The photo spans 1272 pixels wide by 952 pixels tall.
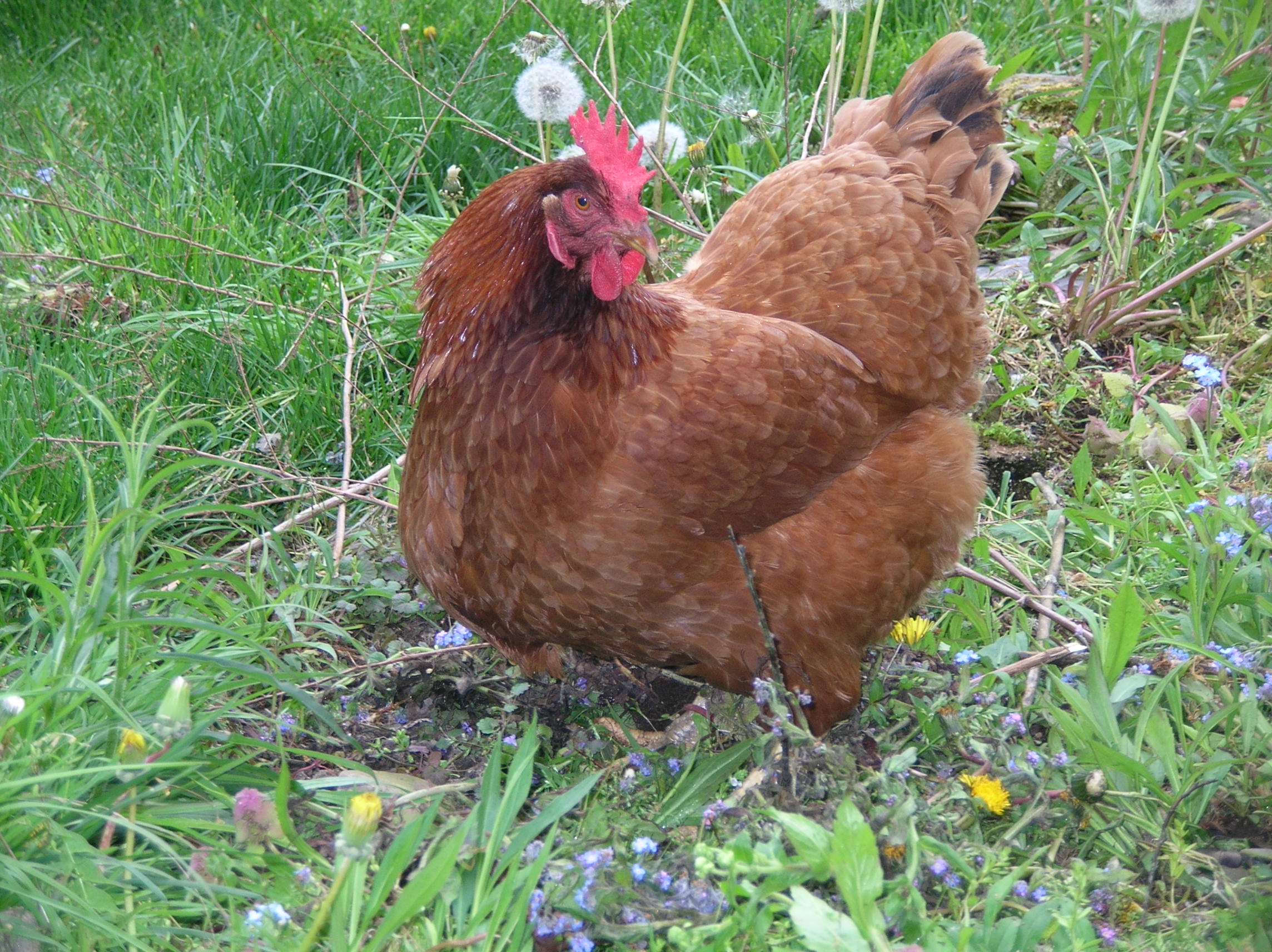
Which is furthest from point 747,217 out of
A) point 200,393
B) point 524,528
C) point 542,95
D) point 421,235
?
point 200,393

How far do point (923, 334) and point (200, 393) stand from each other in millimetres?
2354

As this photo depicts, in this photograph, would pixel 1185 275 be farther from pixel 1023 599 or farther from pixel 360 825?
pixel 360 825

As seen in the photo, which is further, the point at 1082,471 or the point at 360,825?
the point at 1082,471

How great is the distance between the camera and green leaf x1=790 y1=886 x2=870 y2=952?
5.46 ft

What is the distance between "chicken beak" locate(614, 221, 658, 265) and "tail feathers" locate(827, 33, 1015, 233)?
4.43ft

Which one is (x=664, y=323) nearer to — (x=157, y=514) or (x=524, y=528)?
(x=524, y=528)

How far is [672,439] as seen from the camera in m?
2.47

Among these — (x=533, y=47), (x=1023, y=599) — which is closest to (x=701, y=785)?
(x=1023, y=599)

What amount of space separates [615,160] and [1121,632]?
1.54 metres

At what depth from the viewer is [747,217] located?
129 inches

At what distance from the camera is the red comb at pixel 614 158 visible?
238 centimetres

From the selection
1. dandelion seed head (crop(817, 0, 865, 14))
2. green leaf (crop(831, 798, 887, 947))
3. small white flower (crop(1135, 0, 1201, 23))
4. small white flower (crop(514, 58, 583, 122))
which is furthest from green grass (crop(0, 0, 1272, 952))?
dandelion seed head (crop(817, 0, 865, 14))

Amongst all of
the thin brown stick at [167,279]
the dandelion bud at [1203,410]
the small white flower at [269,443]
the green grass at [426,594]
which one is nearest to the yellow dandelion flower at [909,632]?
the green grass at [426,594]

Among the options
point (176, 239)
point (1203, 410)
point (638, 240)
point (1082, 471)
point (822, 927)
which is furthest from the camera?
point (1203, 410)
